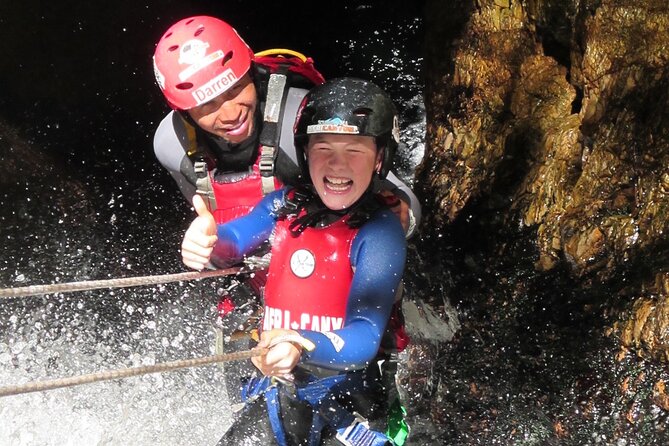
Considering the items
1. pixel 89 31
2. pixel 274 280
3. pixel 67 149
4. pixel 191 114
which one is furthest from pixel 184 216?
pixel 274 280

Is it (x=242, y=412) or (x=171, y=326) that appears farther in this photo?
(x=171, y=326)

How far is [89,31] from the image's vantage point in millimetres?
5820

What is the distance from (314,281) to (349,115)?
69 centimetres

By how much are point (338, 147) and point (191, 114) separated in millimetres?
854

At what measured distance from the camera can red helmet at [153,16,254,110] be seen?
9.66 feet

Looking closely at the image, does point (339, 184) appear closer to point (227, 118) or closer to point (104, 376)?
point (227, 118)

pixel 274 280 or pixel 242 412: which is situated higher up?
pixel 274 280

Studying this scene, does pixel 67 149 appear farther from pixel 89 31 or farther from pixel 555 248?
pixel 555 248

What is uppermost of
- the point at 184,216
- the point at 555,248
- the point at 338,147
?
the point at 338,147

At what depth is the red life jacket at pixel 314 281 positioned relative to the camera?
2.65 metres

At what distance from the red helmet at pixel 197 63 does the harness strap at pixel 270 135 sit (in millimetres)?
181

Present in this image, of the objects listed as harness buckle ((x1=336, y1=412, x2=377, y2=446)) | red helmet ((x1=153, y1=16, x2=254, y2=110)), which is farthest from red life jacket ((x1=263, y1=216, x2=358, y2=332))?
red helmet ((x1=153, y1=16, x2=254, y2=110))

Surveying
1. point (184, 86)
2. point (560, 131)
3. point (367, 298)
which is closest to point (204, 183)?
point (184, 86)

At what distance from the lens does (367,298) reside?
248 centimetres
